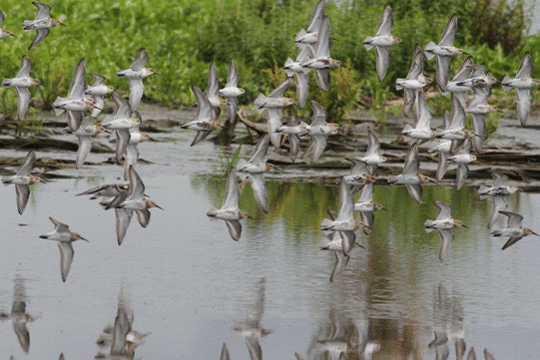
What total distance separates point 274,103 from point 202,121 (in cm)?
69

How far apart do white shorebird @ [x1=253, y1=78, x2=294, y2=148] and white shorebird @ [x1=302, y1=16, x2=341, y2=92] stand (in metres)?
0.26

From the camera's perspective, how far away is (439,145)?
32.2ft

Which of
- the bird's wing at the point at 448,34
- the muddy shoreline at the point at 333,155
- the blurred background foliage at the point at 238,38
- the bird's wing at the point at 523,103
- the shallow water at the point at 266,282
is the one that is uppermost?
the blurred background foliage at the point at 238,38

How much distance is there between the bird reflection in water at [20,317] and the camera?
7.30m

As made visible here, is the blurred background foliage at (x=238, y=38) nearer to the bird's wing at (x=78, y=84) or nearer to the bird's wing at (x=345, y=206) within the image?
the bird's wing at (x=78, y=84)

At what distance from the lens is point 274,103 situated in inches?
362

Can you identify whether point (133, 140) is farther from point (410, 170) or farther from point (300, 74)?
point (410, 170)

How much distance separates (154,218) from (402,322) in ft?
18.2

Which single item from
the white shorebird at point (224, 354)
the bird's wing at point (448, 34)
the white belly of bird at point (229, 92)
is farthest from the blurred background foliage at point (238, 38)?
the white shorebird at point (224, 354)

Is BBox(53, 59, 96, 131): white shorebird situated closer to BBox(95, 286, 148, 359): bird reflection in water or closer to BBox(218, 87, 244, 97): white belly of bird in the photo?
BBox(218, 87, 244, 97): white belly of bird

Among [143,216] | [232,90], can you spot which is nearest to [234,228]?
[143,216]

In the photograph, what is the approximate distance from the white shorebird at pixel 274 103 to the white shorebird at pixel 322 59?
26cm

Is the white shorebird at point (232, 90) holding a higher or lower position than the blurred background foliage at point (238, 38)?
lower

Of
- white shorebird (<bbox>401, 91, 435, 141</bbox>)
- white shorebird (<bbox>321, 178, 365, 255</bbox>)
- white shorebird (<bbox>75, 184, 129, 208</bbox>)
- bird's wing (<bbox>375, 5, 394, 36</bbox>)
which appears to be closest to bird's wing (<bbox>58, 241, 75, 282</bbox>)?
white shorebird (<bbox>75, 184, 129, 208</bbox>)
